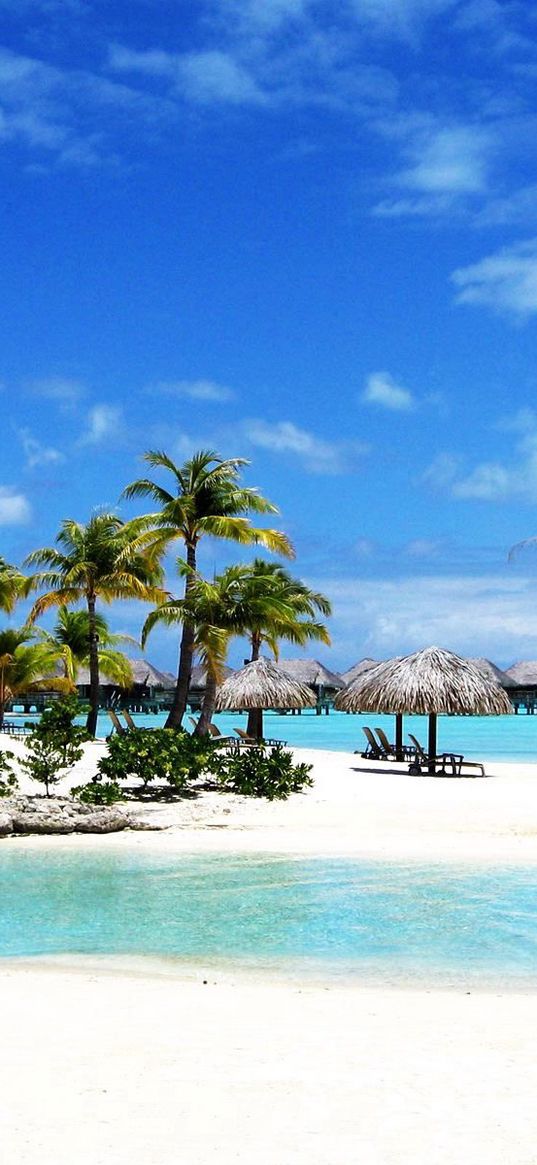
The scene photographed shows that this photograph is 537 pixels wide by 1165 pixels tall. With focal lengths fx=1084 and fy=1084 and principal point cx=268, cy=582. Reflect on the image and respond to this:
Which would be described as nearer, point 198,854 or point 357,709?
point 198,854

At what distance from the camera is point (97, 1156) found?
12.2 feet

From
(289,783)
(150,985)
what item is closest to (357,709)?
(289,783)

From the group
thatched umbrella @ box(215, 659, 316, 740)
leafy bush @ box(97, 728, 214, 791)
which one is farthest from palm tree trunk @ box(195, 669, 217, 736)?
leafy bush @ box(97, 728, 214, 791)

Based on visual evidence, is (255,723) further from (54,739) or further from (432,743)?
(54,739)

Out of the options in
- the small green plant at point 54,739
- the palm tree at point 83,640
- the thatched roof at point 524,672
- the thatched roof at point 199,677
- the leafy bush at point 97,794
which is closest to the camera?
the leafy bush at point 97,794

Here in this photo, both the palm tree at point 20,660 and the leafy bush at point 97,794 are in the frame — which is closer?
the leafy bush at point 97,794

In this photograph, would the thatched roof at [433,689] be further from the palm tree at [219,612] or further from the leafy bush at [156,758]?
the leafy bush at [156,758]

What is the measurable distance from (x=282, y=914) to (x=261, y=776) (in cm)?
639

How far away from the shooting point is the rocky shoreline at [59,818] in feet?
40.3

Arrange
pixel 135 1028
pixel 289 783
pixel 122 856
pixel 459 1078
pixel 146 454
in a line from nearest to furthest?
pixel 459 1078 < pixel 135 1028 < pixel 122 856 < pixel 289 783 < pixel 146 454

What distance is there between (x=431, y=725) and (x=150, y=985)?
14.5 m

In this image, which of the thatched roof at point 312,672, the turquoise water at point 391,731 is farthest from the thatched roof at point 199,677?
the thatched roof at point 312,672

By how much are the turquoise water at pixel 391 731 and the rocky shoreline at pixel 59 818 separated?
16.5 metres

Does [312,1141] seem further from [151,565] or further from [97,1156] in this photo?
[151,565]
